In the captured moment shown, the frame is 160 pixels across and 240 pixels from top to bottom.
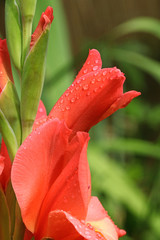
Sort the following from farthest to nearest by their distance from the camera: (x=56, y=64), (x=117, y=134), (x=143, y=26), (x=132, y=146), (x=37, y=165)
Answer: (x=117, y=134) → (x=143, y=26) → (x=132, y=146) → (x=56, y=64) → (x=37, y=165)

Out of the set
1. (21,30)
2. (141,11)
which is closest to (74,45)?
(141,11)

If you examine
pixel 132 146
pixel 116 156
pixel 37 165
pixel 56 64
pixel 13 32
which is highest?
pixel 13 32

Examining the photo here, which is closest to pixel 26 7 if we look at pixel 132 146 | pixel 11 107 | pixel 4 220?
pixel 11 107

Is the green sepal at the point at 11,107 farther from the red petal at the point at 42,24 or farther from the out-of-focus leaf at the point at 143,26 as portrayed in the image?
the out-of-focus leaf at the point at 143,26

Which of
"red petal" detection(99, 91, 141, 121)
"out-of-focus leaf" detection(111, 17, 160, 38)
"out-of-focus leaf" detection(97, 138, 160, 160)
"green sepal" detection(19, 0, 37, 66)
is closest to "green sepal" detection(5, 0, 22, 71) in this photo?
"green sepal" detection(19, 0, 37, 66)

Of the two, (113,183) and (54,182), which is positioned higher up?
(54,182)

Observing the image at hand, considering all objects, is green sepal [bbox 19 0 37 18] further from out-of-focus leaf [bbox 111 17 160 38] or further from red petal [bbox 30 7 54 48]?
out-of-focus leaf [bbox 111 17 160 38]

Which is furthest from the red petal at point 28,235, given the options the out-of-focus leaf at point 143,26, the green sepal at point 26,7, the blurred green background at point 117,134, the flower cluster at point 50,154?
the out-of-focus leaf at point 143,26

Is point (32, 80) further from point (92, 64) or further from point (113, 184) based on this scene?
point (113, 184)
